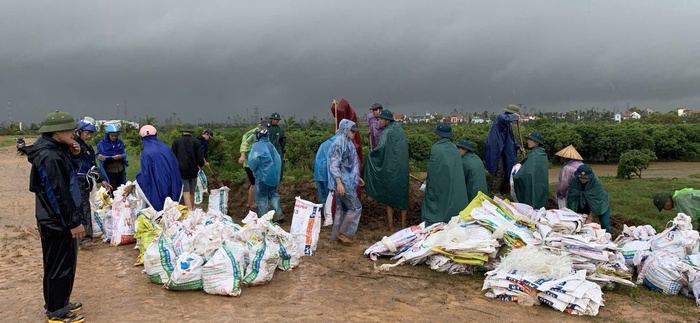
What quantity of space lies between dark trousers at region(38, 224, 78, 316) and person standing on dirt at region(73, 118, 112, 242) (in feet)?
6.39

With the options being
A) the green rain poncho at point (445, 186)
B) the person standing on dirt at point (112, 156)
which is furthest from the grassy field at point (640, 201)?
the person standing on dirt at point (112, 156)

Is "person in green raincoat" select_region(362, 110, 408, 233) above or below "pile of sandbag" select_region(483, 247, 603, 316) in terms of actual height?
above

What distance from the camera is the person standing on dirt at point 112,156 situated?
22.1 ft

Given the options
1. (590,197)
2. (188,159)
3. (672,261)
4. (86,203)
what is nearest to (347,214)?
(188,159)

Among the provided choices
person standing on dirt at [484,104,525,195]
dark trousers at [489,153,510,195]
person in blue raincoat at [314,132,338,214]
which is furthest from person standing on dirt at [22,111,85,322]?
dark trousers at [489,153,510,195]

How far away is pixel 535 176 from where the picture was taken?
607cm

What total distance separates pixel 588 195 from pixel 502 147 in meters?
1.65

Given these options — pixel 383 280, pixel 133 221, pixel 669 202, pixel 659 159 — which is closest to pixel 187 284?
pixel 383 280

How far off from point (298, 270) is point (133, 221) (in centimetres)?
224

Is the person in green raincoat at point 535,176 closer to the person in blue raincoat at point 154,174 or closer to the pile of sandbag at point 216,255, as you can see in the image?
the pile of sandbag at point 216,255

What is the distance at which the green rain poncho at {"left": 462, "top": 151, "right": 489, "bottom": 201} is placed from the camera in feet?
20.0

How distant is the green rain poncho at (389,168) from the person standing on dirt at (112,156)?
3489 mm

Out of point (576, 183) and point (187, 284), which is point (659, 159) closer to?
point (576, 183)

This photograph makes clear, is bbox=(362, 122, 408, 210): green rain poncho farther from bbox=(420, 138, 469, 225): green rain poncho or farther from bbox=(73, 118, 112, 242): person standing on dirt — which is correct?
bbox=(73, 118, 112, 242): person standing on dirt
